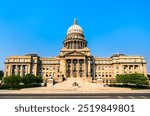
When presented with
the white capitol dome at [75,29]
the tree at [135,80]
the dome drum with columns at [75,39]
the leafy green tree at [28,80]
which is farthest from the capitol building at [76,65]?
the tree at [135,80]

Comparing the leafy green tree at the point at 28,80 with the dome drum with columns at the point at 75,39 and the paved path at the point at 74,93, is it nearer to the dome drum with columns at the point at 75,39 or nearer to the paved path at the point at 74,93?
the paved path at the point at 74,93

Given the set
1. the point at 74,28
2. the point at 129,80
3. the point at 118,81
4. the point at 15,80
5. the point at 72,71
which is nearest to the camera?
the point at 15,80

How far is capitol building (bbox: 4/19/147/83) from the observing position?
100 meters

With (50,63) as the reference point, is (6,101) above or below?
below

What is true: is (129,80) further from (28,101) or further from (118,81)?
(28,101)

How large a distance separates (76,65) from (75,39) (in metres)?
20.5

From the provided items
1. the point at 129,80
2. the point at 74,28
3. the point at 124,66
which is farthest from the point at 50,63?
the point at 129,80

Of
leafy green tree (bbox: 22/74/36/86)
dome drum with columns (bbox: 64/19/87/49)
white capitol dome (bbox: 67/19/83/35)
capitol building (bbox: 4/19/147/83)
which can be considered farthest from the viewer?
white capitol dome (bbox: 67/19/83/35)

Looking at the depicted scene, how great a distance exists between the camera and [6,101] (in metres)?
6.48

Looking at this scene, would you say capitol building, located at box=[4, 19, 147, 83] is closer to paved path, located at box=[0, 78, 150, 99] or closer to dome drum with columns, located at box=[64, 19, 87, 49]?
dome drum with columns, located at box=[64, 19, 87, 49]

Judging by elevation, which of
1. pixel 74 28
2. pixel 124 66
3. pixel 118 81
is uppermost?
pixel 74 28

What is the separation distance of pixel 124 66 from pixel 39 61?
49012mm

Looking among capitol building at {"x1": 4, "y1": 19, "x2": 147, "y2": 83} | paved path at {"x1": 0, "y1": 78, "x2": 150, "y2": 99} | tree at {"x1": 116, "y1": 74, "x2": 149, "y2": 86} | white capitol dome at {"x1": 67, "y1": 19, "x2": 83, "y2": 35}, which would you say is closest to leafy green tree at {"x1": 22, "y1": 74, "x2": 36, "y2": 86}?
capitol building at {"x1": 4, "y1": 19, "x2": 147, "y2": 83}

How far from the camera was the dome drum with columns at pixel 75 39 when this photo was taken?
376 feet
